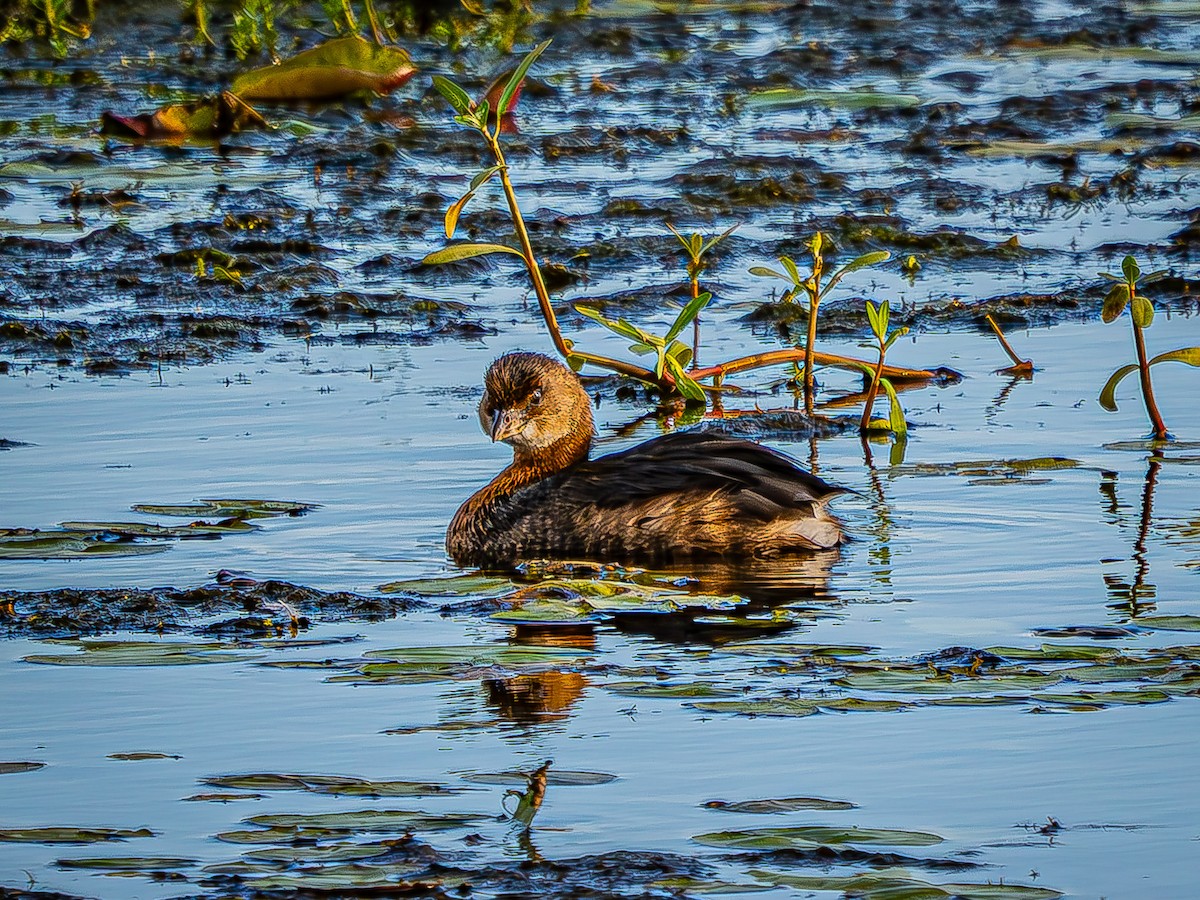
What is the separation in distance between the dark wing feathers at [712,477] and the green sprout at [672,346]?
1.01 meters

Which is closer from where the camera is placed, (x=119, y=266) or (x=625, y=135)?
(x=119, y=266)

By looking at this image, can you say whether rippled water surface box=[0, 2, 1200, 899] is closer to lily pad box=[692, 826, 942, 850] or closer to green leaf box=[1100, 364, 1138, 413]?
lily pad box=[692, 826, 942, 850]

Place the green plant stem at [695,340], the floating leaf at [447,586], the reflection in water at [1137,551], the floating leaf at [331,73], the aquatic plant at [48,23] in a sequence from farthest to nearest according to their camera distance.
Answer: the aquatic plant at [48,23] → the floating leaf at [331,73] → the green plant stem at [695,340] → the floating leaf at [447,586] → the reflection in water at [1137,551]

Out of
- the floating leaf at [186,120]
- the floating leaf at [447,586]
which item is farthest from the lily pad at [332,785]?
the floating leaf at [186,120]

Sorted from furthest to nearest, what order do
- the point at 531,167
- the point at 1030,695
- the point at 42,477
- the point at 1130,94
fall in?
the point at 1130,94 < the point at 531,167 < the point at 42,477 < the point at 1030,695

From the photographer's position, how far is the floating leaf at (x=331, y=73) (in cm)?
1628

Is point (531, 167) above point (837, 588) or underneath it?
above

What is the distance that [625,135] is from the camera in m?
16.0

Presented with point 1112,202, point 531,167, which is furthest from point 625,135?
point 1112,202

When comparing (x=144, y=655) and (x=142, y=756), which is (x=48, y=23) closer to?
(x=144, y=655)

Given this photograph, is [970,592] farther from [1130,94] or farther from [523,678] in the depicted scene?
[1130,94]

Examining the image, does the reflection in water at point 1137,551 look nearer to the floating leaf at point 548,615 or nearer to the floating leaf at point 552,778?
the floating leaf at point 548,615

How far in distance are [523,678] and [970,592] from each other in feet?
5.12

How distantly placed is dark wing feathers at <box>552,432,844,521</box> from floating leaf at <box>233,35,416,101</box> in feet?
29.1
